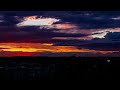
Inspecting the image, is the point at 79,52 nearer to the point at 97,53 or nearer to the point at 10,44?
the point at 97,53

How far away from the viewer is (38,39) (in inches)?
169
